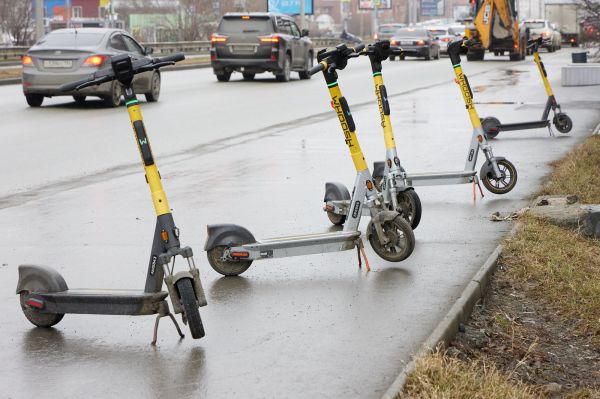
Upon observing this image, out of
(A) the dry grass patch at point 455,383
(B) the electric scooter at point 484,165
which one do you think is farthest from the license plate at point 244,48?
(A) the dry grass patch at point 455,383

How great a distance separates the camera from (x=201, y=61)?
4778cm

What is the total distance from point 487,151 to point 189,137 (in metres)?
7.22

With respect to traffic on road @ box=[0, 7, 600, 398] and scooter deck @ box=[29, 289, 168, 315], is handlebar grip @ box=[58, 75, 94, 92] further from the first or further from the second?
scooter deck @ box=[29, 289, 168, 315]

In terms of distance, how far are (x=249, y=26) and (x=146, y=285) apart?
27.1 metres

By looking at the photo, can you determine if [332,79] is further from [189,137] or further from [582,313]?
[189,137]

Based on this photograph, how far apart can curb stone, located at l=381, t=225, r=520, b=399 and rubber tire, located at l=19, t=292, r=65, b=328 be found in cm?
188

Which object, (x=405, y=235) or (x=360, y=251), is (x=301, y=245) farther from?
(x=405, y=235)

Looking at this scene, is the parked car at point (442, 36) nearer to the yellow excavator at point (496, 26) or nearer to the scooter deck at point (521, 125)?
the yellow excavator at point (496, 26)

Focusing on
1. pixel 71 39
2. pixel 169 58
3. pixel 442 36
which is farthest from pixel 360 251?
pixel 442 36

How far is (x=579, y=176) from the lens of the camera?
11.0 m

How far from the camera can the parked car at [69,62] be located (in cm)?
2192

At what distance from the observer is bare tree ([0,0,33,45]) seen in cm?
5211

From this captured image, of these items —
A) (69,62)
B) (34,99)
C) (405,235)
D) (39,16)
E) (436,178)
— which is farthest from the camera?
(39,16)

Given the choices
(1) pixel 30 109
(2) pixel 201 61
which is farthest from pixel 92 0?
(1) pixel 30 109
